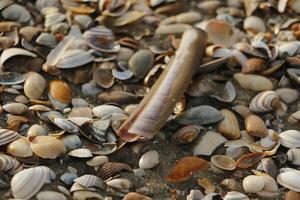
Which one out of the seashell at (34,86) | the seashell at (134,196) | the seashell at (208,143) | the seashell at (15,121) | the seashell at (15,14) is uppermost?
the seashell at (15,14)

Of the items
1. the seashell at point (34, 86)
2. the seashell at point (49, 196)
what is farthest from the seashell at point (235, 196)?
the seashell at point (34, 86)

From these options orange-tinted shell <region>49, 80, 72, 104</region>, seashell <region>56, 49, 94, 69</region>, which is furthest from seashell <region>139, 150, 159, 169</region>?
seashell <region>56, 49, 94, 69</region>

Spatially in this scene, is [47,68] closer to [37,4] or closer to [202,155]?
[37,4]

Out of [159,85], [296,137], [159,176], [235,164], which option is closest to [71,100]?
[159,85]

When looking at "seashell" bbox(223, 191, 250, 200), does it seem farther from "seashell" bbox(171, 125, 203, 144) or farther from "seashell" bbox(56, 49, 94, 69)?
"seashell" bbox(56, 49, 94, 69)

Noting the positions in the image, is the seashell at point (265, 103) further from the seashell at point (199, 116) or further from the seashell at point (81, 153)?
the seashell at point (81, 153)
